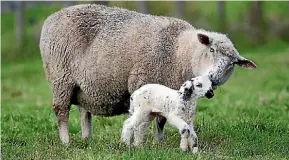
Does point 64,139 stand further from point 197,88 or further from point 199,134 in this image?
point 197,88

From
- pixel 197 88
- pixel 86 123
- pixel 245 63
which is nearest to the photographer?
pixel 197 88

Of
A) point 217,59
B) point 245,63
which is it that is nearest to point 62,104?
point 217,59

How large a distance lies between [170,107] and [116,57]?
137 cm

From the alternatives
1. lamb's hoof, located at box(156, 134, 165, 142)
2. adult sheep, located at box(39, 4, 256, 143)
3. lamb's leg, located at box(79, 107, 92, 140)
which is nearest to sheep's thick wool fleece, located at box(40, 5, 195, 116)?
adult sheep, located at box(39, 4, 256, 143)

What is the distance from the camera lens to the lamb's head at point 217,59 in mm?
8328

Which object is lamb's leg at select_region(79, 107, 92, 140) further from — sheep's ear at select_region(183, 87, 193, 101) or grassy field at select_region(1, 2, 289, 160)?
sheep's ear at select_region(183, 87, 193, 101)

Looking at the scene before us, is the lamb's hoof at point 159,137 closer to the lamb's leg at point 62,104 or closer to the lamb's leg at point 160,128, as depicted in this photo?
the lamb's leg at point 160,128

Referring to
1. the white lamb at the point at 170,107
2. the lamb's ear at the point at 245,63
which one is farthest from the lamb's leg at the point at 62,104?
the lamb's ear at the point at 245,63

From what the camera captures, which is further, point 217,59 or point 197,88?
point 217,59

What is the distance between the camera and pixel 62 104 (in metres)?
10.0

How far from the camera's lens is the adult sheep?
338 inches

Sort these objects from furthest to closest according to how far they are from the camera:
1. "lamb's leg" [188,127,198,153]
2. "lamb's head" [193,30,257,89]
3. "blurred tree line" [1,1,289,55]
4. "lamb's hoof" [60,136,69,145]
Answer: "blurred tree line" [1,1,289,55] → "lamb's hoof" [60,136,69,145] → "lamb's head" [193,30,257,89] → "lamb's leg" [188,127,198,153]

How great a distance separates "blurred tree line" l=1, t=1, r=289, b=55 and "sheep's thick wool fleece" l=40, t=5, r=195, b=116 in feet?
91.2

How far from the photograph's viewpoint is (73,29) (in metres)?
9.90
